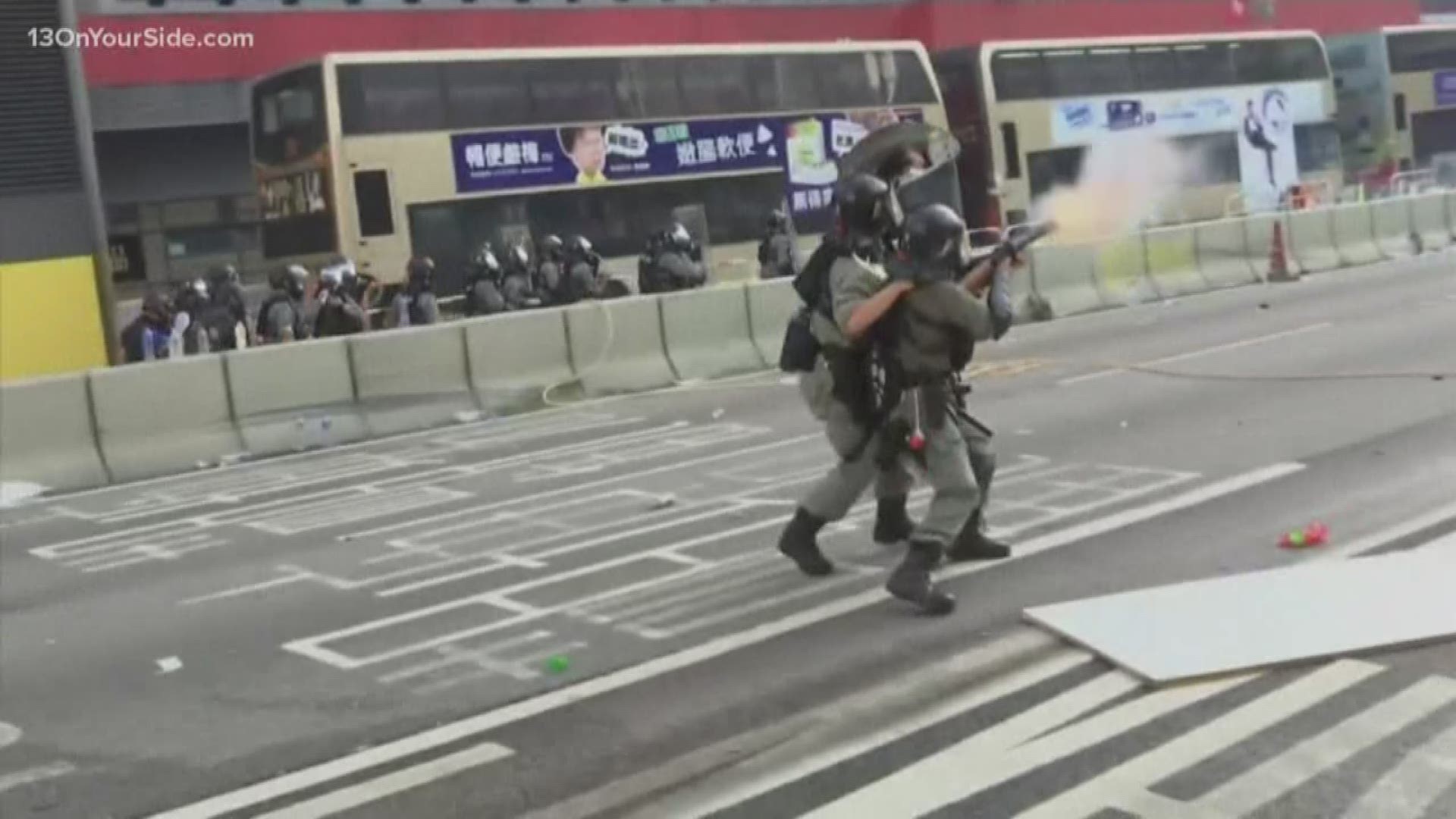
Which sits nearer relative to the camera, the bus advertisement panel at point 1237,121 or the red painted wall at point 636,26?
the bus advertisement panel at point 1237,121

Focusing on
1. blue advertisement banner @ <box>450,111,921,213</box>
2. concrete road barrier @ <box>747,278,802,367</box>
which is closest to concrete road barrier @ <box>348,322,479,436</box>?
concrete road barrier @ <box>747,278,802,367</box>

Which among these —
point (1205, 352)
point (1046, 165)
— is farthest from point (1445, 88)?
point (1205, 352)

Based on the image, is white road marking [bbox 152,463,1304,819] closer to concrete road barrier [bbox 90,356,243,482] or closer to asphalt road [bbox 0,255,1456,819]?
asphalt road [bbox 0,255,1456,819]

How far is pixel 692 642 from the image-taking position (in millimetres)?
6148

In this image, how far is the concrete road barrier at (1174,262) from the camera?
22.0 meters

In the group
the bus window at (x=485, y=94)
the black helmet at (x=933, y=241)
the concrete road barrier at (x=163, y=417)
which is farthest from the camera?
the bus window at (x=485, y=94)

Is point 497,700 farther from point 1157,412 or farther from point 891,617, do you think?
point 1157,412

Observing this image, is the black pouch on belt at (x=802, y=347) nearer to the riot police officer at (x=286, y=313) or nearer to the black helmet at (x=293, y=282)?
the riot police officer at (x=286, y=313)

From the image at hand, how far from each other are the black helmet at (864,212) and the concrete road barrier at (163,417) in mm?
7714

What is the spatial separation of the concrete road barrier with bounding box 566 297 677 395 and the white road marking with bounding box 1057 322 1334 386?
164 inches

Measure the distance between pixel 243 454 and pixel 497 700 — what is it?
806 centimetres

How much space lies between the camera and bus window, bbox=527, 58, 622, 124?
22.2 metres

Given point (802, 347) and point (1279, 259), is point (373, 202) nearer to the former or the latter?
point (1279, 259)

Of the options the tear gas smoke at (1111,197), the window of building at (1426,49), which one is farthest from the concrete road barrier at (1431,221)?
the tear gas smoke at (1111,197)
